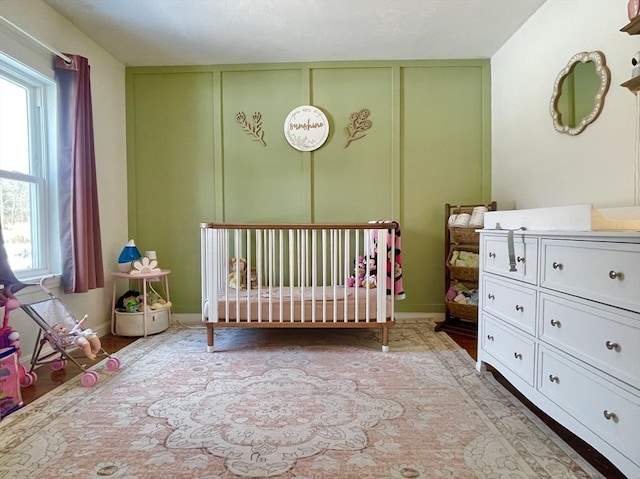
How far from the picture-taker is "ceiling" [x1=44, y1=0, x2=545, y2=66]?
7.65 feet

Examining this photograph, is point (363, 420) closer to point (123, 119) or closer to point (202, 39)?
point (202, 39)

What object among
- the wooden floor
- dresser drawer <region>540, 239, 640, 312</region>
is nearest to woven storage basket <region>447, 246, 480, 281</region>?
the wooden floor

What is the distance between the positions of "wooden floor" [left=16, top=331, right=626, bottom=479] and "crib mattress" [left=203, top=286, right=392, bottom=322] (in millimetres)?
748

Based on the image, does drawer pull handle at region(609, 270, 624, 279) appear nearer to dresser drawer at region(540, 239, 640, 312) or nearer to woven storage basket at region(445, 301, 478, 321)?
dresser drawer at region(540, 239, 640, 312)

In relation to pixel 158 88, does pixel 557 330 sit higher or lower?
lower

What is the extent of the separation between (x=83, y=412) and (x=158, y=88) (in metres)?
2.79

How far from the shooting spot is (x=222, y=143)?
3.20 m

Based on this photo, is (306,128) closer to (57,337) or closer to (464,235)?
(464,235)

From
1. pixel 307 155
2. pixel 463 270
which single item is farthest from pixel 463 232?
pixel 307 155

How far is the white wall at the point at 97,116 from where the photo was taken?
2.11m

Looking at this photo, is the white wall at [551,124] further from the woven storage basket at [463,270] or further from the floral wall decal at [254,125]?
the floral wall decal at [254,125]

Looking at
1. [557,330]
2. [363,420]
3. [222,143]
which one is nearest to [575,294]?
[557,330]

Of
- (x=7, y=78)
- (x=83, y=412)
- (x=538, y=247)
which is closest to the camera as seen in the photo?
(x=538, y=247)

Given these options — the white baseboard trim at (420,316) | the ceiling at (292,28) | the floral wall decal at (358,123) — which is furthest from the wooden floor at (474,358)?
the ceiling at (292,28)
